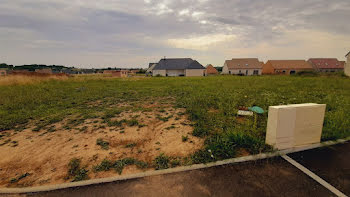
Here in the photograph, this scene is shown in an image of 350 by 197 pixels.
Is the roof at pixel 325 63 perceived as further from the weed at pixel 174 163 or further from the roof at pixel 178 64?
the weed at pixel 174 163

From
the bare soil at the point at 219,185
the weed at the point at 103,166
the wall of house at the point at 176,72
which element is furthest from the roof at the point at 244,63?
the weed at the point at 103,166

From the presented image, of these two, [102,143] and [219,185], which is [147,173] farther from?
[102,143]

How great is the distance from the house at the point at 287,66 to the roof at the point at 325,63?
2654 mm

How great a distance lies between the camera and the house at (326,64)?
4923cm

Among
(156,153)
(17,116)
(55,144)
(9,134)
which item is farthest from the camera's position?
(17,116)

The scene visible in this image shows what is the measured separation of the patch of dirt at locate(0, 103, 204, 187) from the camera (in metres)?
2.94

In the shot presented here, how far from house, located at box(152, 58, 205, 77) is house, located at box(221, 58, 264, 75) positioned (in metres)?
11.6

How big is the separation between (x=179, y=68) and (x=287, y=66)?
3623cm

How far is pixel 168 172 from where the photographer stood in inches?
112

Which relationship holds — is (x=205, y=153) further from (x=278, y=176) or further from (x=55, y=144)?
(x=55, y=144)

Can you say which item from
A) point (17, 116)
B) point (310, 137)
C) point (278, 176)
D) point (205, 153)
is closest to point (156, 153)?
point (205, 153)

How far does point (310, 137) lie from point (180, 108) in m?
4.84

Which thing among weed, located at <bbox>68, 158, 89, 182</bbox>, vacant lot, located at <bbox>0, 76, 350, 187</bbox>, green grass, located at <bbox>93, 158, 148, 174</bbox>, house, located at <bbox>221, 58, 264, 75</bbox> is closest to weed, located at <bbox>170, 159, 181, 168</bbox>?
vacant lot, located at <bbox>0, 76, 350, 187</bbox>

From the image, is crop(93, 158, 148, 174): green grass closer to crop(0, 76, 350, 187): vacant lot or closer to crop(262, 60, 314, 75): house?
crop(0, 76, 350, 187): vacant lot
